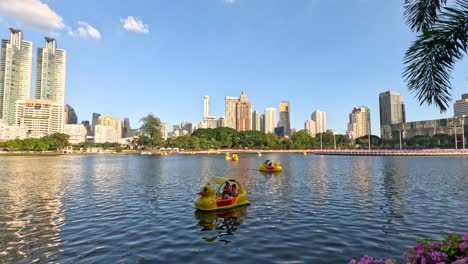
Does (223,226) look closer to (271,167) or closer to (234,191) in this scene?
(234,191)

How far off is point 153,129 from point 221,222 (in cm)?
17139

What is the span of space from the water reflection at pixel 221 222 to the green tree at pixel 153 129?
16664 centimetres

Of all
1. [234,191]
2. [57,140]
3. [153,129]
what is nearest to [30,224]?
[234,191]

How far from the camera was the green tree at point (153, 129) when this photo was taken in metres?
183

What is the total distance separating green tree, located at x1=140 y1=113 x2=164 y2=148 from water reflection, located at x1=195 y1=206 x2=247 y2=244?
16664cm

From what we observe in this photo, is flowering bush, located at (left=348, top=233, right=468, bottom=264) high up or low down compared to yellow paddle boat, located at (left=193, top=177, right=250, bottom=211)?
up

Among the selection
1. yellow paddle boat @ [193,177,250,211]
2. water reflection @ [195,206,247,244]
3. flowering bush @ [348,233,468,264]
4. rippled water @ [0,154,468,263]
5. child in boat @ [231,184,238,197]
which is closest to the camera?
flowering bush @ [348,233,468,264]

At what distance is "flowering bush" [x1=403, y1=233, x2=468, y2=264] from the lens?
595 centimetres

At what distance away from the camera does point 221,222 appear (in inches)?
770

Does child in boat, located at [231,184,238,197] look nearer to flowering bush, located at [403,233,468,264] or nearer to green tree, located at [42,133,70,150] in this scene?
flowering bush, located at [403,233,468,264]

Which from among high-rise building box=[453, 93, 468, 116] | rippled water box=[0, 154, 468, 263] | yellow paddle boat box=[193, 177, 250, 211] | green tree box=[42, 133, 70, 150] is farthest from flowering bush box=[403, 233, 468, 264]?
green tree box=[42, 133, 70, 150]

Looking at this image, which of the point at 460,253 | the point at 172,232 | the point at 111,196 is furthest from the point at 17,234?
the point at 460,253

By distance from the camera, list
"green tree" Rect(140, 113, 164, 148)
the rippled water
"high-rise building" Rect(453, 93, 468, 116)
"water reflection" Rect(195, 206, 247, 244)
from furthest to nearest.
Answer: "green tree" Rect(140, 113, 164, 148) < "high-rise building" Rect(453, 93, 468, 116) < "water reflection" Rect(195, 206, 247, 244) < the rippled water

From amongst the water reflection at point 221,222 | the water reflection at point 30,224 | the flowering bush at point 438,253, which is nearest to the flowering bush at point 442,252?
the flowering bush at point 438,253
